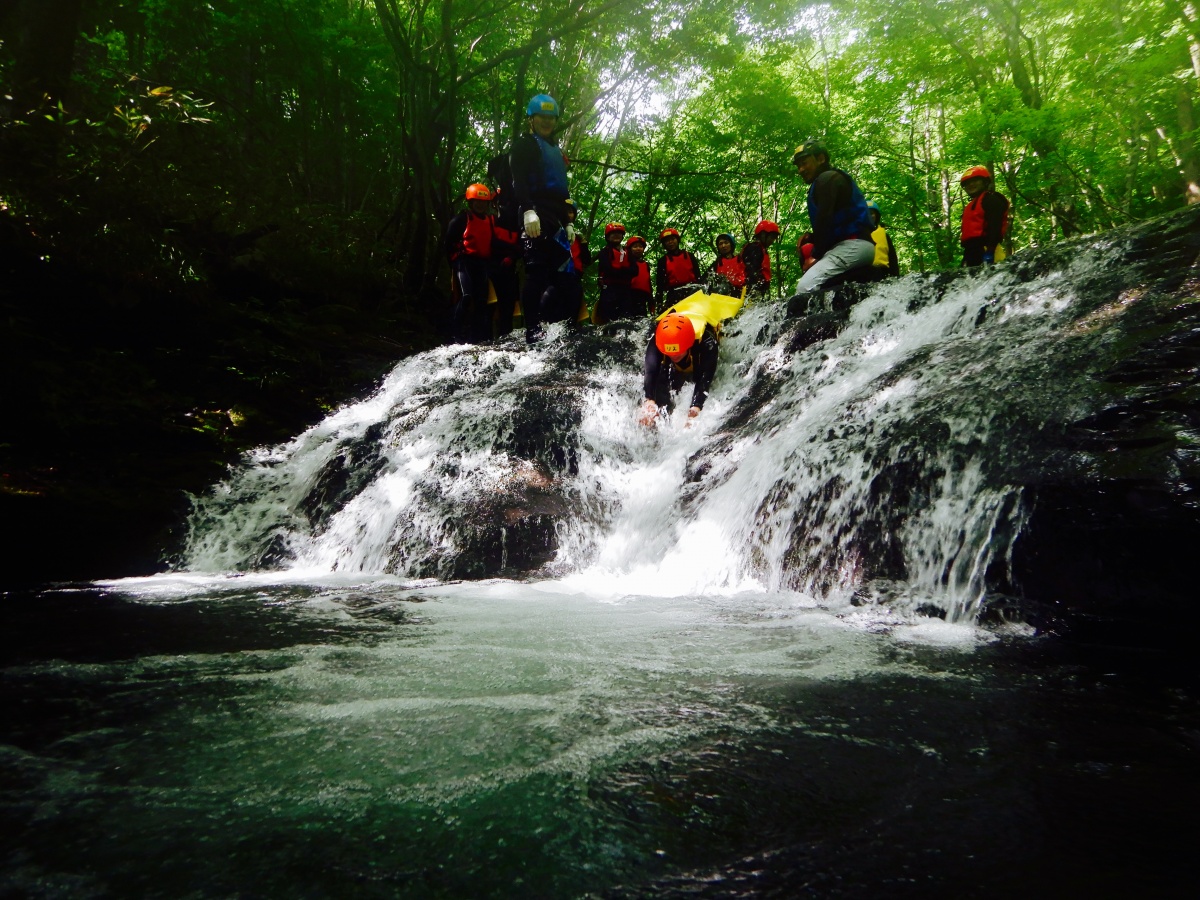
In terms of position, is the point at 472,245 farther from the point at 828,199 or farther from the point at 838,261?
the point at 838,261

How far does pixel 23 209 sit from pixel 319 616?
20.0ft

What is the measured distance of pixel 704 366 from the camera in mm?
6617

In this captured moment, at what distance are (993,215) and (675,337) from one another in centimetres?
456

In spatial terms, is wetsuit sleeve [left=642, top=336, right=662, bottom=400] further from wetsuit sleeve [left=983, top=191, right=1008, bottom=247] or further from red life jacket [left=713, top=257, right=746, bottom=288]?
wetsuit sleeve [left=983, top=191, right=1008, bottom=247]

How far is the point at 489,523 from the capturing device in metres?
5.25

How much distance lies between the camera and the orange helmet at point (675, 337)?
647cm

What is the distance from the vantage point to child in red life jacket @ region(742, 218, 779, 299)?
9672 mm

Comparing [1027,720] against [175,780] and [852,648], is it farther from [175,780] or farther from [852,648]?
[175,780]

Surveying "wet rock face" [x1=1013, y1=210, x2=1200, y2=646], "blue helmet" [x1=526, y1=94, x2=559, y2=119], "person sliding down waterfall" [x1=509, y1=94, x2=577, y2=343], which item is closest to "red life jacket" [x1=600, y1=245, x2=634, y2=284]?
"person sliding down waterfall" [x1=509, y1=94, x2=577, y2=343]

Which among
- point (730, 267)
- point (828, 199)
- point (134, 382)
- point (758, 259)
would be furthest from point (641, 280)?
point (134, 382)

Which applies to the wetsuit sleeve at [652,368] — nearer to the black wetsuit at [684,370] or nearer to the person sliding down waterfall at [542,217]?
the black wetsuit at [684,370]

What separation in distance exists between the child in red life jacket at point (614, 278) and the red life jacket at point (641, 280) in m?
0.09

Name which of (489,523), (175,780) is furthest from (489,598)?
(175,780)

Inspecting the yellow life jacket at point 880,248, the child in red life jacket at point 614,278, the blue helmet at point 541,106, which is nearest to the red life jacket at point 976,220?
the yellow life jacket at point 880,248
